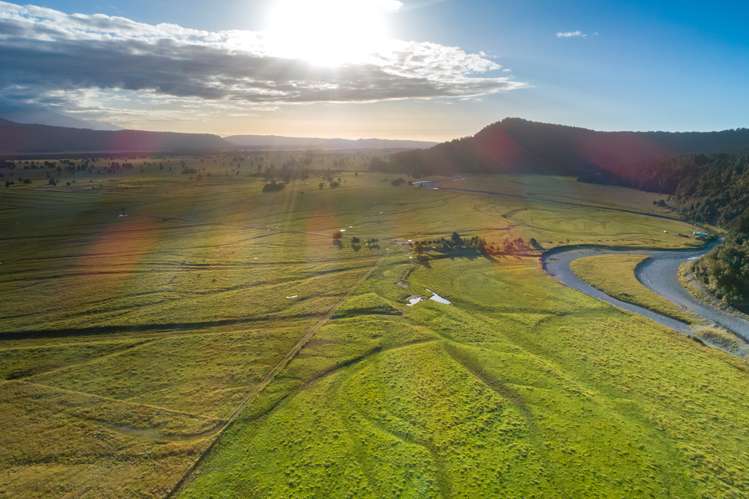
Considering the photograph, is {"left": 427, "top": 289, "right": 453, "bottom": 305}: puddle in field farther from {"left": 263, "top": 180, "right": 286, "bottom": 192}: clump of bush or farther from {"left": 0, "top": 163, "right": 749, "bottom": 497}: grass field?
{"left": 263, "top": 180, "right": 286, "bottom": 192}: clump of bush

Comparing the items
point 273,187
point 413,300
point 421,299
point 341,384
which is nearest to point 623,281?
point 421,299

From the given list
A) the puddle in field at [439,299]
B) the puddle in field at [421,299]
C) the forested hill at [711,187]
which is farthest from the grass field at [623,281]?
the forested hill at [711,187]

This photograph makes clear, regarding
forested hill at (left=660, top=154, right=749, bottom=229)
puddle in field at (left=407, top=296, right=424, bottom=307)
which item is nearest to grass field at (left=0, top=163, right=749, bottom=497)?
puddle in field at (left=407, top=296, right=424, bottom=307)

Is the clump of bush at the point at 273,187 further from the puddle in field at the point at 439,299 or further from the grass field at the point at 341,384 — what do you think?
the puddle in field at the point at 439,299

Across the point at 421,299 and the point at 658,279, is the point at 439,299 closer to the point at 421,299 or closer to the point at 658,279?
the point at 421,299

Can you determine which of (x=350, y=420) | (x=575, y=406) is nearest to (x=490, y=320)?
(x=575, y=406)

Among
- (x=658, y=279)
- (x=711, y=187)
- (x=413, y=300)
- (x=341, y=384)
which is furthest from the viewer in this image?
(x=711, y=187)

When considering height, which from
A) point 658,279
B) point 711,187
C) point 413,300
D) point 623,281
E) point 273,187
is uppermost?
point 711,187
